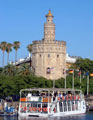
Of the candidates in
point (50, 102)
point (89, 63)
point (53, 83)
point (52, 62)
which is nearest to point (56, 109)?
point (50, 102)

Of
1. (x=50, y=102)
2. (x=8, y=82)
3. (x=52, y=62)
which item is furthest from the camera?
(x=52, y=62)

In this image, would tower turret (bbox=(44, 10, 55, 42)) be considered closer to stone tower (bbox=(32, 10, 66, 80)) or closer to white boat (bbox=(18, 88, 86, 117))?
stone tower (bbox=(32, 10, 66, 80))

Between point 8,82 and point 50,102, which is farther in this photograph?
→ point 8,82

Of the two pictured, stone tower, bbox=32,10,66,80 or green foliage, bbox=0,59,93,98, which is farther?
stone tower, bbox=32,10,66,80

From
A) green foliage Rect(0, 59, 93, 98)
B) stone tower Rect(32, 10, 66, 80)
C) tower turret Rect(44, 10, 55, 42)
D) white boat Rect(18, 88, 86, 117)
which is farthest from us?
tower turret Rect(44, 10, 55, 42)

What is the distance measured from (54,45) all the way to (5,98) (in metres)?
26.9

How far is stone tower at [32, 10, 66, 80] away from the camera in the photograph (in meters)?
128

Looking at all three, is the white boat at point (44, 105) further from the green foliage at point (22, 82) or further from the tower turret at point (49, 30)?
the tower turret at point (49, 30)

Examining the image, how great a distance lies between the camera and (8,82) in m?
105

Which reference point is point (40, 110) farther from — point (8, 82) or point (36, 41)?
point (36, 41)

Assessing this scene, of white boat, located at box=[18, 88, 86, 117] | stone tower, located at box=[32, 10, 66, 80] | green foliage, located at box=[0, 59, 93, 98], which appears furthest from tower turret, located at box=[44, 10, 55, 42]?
white boat, located at box=[18, 88, 86, 117]

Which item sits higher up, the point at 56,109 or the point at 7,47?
the point at 7,47

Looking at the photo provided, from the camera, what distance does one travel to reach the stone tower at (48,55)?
12812 centimetres

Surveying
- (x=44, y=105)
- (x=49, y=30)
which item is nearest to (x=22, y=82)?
(x=44, y=105)
